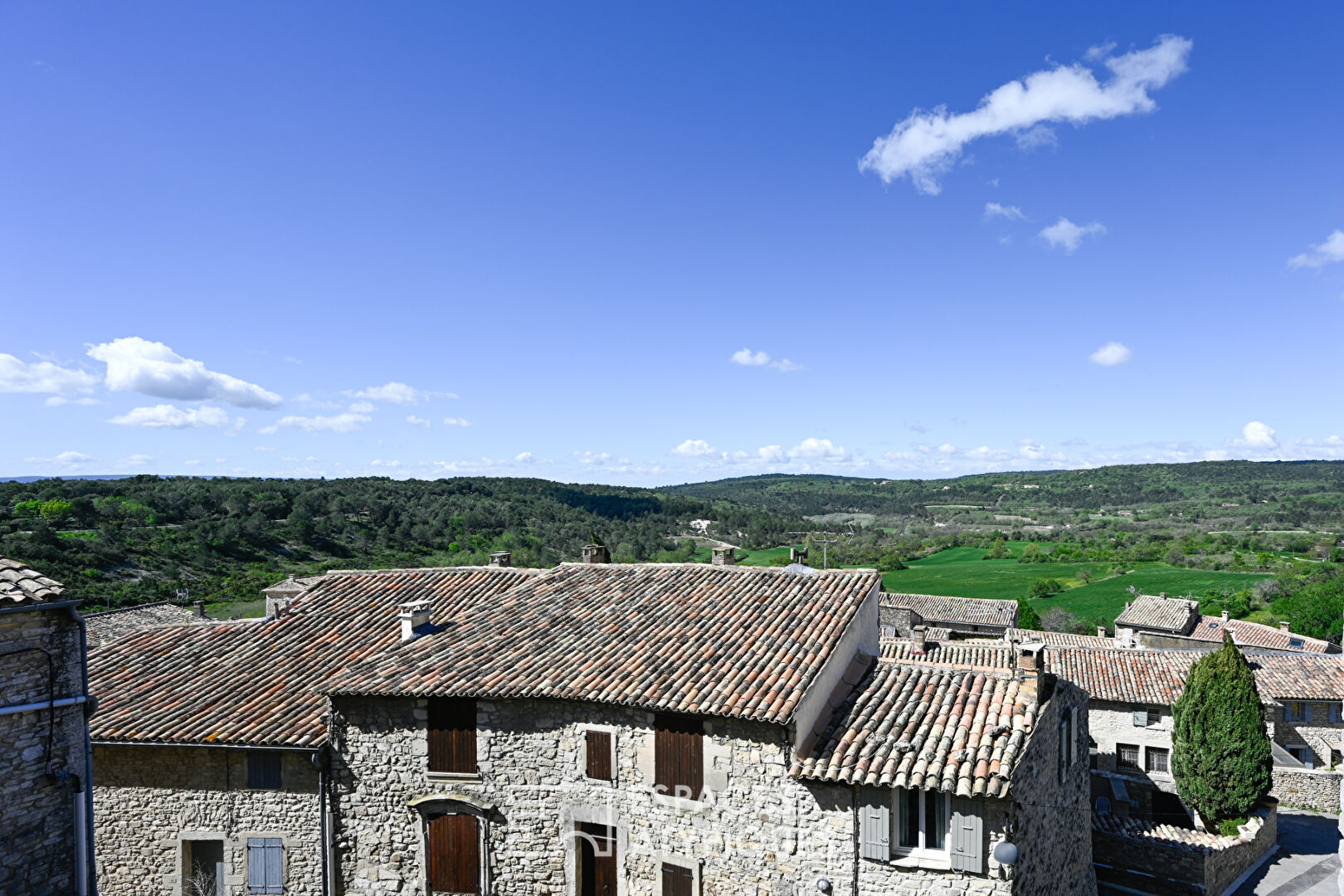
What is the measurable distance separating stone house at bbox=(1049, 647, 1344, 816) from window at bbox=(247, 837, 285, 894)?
27332 millimetres

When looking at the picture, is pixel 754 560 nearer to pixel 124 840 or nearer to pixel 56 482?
pixel 56 482

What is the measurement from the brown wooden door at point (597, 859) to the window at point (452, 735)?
2.58m

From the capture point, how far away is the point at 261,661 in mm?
17641

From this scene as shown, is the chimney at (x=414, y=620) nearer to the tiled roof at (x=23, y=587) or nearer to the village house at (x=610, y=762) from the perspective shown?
the village house at (x=610, y=762)

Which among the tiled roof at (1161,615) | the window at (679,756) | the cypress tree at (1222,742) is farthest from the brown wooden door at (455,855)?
the tiled roof at (1161,615)

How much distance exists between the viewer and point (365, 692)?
47.0 ft

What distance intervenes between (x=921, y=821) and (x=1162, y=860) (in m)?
15.3

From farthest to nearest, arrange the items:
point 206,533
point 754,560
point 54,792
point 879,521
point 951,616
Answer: point 879,521
point 754,560
point 206,533
point 951,616
point 54,792

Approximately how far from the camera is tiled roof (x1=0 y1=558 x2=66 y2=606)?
9.74 m

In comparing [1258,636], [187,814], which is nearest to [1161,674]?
[1258,636]

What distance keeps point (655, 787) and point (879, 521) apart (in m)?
187

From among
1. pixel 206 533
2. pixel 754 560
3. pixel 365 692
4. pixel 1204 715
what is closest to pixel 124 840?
pixel 365 692

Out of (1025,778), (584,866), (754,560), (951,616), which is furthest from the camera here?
(754,560)

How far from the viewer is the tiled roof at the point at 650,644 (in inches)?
536
